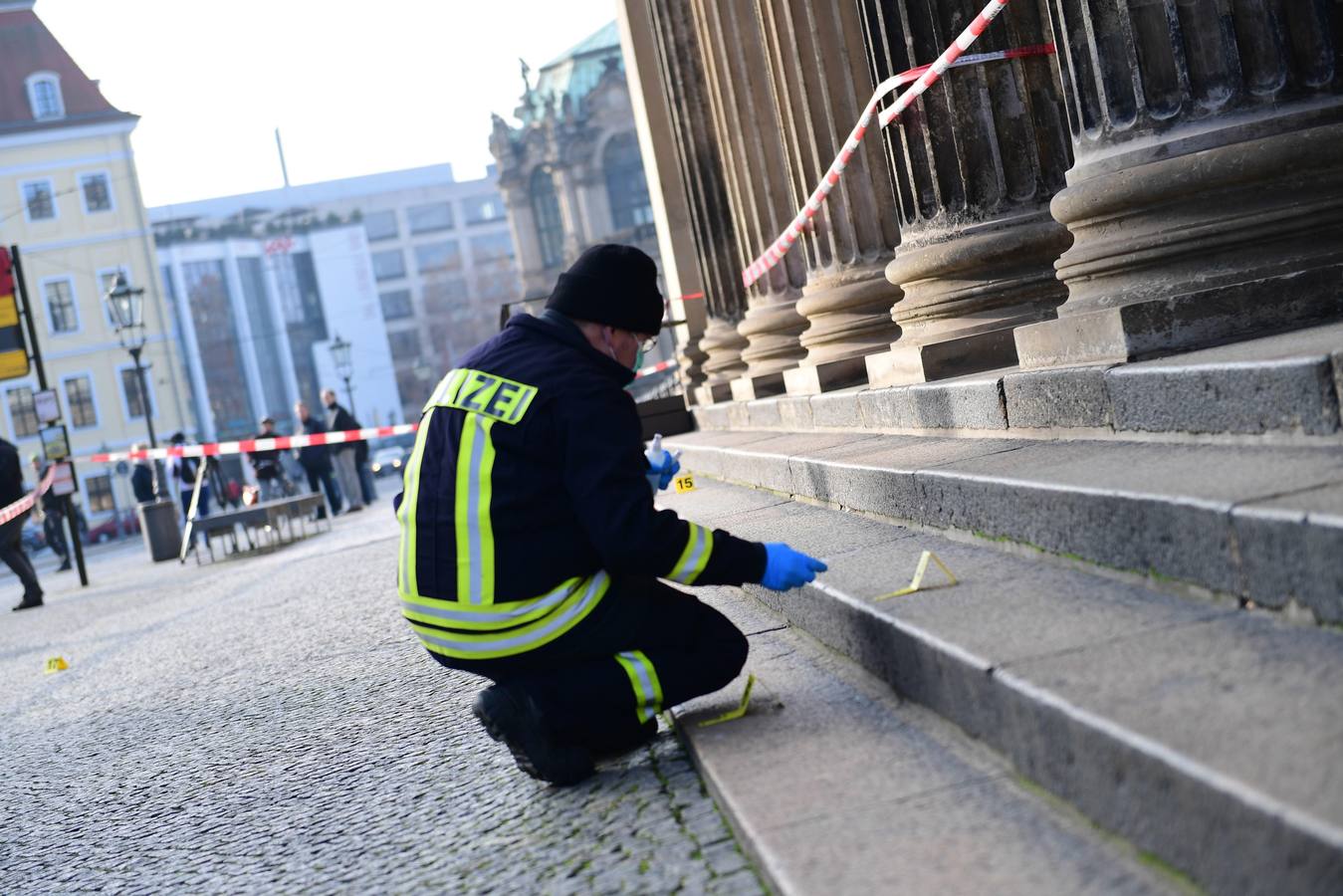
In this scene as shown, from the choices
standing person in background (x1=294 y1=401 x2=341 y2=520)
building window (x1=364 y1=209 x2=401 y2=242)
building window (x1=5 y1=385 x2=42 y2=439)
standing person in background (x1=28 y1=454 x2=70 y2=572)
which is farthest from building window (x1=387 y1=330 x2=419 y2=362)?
standing person in background (x1=294 y1=401 x2=341 y2=520)

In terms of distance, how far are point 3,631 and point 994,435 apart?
11094 millimetres

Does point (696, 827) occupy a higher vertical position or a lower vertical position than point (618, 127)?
lower

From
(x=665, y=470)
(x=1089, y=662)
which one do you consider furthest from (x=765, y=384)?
(x=1089, y=662)

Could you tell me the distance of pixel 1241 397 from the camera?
3770mm

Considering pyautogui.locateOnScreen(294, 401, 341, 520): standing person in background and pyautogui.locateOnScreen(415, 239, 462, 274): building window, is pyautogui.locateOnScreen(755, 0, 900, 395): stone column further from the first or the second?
pyautogui.locateOnScreen(415, 239, 462, 274): building window

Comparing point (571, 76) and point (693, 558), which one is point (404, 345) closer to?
point (571, 76)

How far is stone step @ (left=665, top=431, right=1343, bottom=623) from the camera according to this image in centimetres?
282

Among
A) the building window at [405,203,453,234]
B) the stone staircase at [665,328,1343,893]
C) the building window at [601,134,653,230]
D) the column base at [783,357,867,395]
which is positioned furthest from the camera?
the building window at [405,203,453,234]

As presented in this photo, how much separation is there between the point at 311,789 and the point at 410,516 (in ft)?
3.71

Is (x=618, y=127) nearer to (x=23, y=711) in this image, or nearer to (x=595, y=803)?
(x=23, y=711)

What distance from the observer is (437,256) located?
101 metres

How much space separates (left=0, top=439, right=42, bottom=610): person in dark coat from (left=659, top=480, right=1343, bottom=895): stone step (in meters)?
13.7

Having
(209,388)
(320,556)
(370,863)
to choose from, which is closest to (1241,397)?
(370,863)

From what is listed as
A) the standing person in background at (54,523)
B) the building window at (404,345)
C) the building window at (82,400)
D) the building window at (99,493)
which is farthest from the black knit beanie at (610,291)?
the building window at (404,345)
